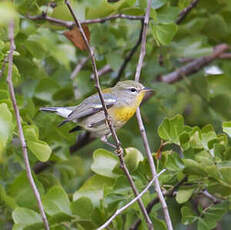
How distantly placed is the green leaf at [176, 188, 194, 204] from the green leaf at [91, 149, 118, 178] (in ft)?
1.86

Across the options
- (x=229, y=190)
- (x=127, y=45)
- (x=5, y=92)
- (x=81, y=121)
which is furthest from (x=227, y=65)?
(x=5, y=92)

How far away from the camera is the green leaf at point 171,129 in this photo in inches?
110

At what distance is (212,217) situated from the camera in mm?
2811

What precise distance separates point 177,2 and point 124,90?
92 cm

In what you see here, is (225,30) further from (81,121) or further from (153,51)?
(81,121)

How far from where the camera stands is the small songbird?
3.83 m

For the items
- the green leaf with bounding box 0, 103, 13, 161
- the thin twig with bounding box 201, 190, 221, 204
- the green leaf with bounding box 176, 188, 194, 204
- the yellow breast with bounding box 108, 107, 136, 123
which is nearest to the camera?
the green leaf with bounding box 0, 103, 13, 161

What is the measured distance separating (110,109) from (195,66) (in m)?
1.13

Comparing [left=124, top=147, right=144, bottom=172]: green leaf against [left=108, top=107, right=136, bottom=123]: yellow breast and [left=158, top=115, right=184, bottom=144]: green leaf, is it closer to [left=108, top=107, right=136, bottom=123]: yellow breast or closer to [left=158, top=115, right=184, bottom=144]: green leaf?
[left=158, top=115, right=184, bottom=144]: green leaf

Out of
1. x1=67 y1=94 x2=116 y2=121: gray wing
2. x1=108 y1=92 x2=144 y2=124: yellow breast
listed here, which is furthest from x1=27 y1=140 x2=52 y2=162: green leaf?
x1=108 y1=92 x2=144 y2=124: yellow breast

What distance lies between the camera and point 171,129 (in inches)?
111

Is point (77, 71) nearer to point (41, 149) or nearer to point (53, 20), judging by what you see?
point (53, 20)

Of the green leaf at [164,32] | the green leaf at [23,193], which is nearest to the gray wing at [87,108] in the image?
the green leaf at [23,193]

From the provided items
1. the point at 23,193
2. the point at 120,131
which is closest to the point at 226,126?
the point at 23,193
